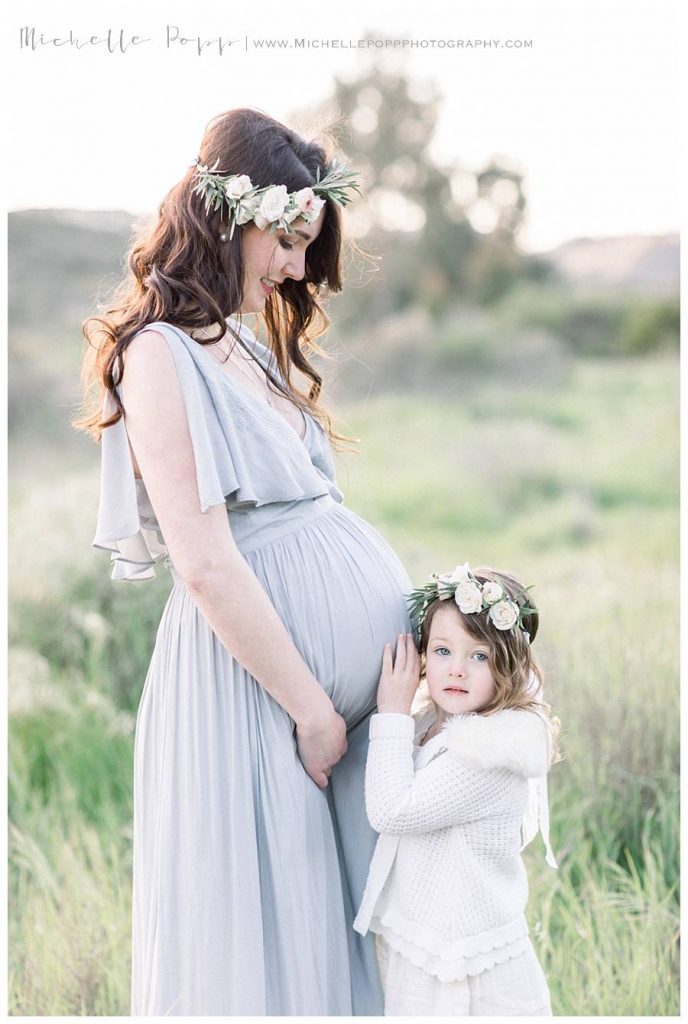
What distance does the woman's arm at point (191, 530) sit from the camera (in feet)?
5.44

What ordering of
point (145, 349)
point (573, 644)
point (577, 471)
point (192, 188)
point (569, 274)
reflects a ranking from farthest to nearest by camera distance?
point (569, 274)
point (577, 471)
point (573, 644)
point (192, 188)
point (145, 349)

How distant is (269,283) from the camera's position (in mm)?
1945

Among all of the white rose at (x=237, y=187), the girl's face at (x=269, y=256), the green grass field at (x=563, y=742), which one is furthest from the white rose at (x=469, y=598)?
the white rose at (x=237, y=187)

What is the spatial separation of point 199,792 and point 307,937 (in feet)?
1.03

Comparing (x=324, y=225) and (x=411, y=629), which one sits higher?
(x=324, y=225)

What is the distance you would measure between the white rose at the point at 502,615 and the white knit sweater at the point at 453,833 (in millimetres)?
155

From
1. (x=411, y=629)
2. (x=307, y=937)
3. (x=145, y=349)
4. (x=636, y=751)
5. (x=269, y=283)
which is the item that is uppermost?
(x=269, y=283)

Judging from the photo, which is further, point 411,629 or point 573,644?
point 573,644

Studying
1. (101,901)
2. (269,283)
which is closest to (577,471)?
(101,901)

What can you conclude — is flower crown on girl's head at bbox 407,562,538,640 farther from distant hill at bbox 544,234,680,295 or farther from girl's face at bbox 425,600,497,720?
distant hill at bbox 544,234,680,295

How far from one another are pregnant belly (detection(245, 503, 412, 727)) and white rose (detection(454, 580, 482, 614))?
0.52ft

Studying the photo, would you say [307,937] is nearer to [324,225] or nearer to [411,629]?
[411,629]

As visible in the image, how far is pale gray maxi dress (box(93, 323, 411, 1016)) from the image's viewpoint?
1729 mm
